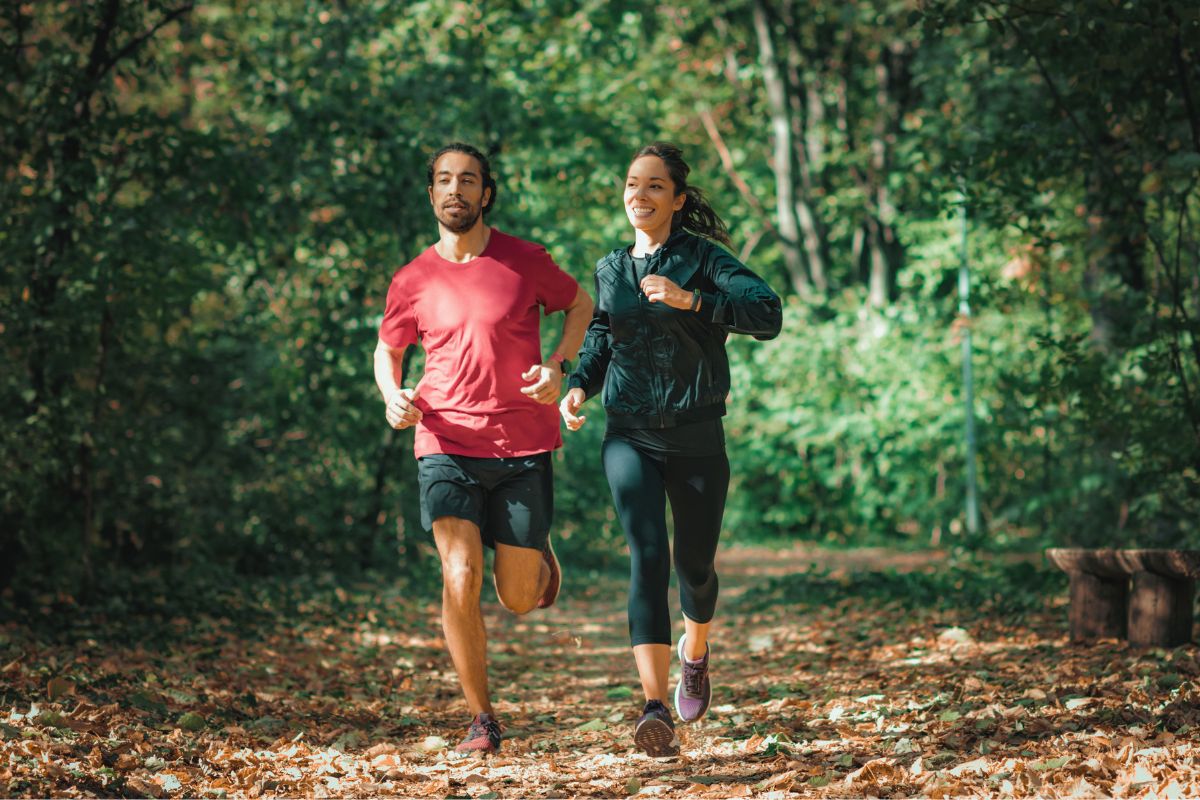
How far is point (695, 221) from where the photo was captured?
18.6ft

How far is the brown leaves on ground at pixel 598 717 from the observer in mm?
4652

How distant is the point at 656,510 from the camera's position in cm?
533

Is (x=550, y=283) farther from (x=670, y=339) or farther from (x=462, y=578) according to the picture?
(x=462, y=578)

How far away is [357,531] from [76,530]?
13.8ft

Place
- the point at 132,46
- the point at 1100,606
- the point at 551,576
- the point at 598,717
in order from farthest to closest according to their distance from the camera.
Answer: the point at 132,46
the point at 1100,606
the point at 598,717
the point at 551,576

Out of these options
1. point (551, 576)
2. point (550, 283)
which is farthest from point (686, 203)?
point (551, 576)

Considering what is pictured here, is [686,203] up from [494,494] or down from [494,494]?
up

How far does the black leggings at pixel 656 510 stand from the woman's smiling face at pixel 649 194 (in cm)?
91

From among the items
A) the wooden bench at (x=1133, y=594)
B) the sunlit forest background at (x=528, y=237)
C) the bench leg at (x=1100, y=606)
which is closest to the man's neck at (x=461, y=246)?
the sunlit forest background at (x=528, y=237)

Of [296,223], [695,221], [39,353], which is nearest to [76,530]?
[39,353]

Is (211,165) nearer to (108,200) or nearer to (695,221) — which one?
(108,200)

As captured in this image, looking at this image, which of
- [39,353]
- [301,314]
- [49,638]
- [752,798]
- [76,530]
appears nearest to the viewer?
[752,798]

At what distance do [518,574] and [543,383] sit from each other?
0.86 metres

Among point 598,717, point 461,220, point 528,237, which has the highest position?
point 528,237
